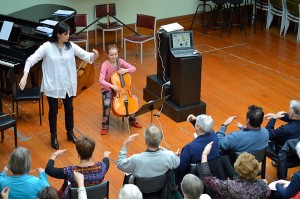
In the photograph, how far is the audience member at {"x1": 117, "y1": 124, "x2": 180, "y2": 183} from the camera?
490 cm

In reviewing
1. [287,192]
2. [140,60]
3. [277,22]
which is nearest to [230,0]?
[277,22]

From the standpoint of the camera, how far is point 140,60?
1015cm

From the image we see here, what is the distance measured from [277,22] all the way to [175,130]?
20.1ft

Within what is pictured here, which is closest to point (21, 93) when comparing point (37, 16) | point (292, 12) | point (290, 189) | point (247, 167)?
point (37, 16)

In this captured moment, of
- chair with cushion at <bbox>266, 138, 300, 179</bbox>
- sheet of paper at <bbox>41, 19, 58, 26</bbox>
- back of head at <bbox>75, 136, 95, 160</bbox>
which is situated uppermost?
sheet of paper at <bbox>41, 19, 58, 26</bbox>

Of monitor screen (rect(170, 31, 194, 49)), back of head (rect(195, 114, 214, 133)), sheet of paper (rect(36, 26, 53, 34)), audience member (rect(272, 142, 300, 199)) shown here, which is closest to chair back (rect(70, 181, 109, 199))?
back of head (rect(195, 114, 214, 133))

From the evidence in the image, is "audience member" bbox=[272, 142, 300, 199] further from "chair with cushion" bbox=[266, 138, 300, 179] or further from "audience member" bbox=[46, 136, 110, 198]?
"audience member" bbox=[46, 136, 110, 198]

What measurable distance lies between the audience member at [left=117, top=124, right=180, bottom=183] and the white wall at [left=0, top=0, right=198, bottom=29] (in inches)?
232

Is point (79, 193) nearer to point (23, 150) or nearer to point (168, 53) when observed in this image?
point (23, 150)

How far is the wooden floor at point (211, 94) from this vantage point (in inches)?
276

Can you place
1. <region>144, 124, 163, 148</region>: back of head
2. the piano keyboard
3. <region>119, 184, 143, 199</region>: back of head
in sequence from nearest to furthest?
<region>119, 184, 143, 199</region>: back of head < <region>144, 124, 163, 148</region>: back of head < the piano keyboard

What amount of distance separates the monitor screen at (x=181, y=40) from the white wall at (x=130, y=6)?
3.62 metres

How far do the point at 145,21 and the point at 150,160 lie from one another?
6.00 metres

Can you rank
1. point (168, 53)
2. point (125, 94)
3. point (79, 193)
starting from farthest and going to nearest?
point (168, 53) < point (125, 94) < point (79, 193)
